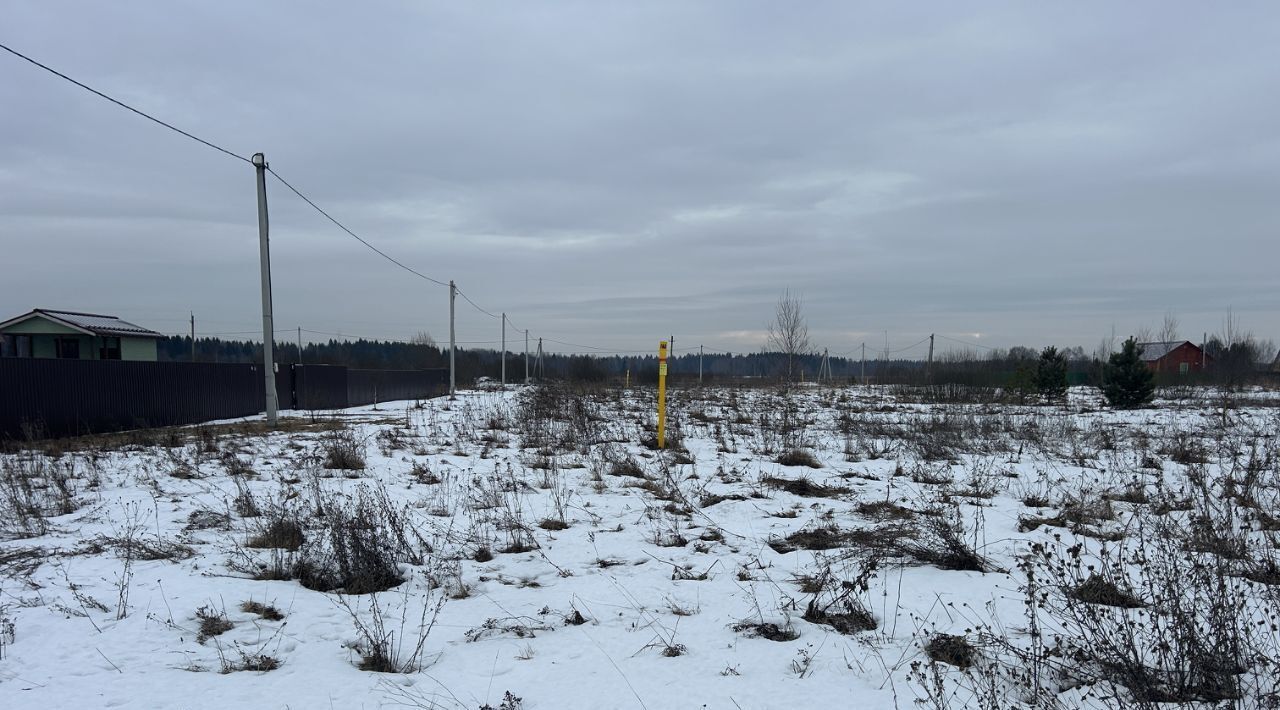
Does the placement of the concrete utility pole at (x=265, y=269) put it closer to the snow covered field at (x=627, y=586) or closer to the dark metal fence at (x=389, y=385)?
the snow covered field at (x=627, y=586)

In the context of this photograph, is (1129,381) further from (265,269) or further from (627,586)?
(265,269)

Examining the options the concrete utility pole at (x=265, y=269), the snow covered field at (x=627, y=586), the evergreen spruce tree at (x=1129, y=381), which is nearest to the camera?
the snow covered field at (x=627, y=586)

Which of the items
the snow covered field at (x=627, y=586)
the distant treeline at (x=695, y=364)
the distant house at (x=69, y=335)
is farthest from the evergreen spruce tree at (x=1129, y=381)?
the distant house at (x=69, y=335)

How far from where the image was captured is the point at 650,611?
15.3 feet

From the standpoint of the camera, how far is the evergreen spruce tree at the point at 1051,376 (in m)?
27.2

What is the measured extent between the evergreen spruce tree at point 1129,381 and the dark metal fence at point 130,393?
27.5 m

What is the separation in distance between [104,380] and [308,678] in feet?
47.7

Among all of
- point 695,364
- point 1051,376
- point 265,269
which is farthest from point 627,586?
point 695,364

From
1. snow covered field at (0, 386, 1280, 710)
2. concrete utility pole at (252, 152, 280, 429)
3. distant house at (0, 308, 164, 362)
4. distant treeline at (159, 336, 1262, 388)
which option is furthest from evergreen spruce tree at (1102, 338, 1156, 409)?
distant house at (0, 308, 164, 362)

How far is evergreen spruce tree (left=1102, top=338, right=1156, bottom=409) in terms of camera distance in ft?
74.3

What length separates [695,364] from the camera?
365 ft

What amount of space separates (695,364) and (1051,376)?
84.3 meters

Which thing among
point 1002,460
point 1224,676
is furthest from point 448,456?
point 1224,676

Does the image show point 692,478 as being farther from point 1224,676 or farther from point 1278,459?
point 1278,459
